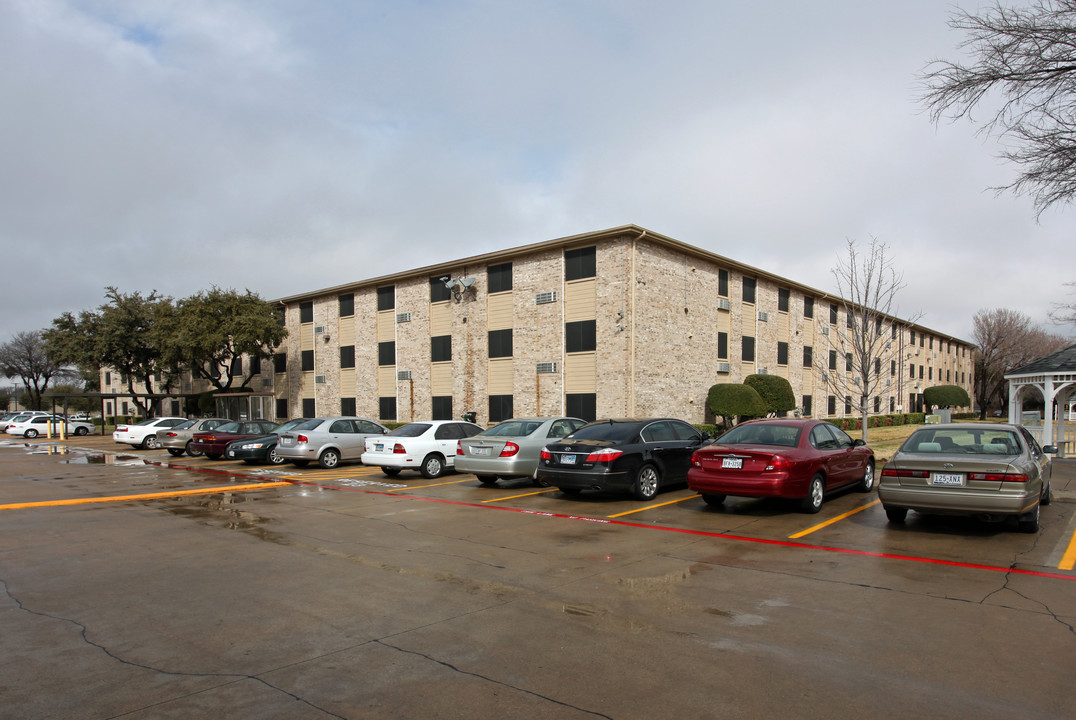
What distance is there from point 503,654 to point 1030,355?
73085 mm

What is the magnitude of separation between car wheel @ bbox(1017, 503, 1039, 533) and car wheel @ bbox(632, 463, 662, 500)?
5.35m

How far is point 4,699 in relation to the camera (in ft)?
12.5


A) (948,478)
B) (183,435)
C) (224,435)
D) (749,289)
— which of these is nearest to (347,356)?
(183,435)

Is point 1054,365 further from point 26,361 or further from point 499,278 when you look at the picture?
point 26,361

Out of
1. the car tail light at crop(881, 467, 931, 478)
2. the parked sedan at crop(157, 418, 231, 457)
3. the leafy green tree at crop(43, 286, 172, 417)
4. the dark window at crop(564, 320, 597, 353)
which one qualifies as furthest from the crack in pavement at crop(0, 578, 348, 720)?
the leafy green tree at crop(43, 286, 172, 417)

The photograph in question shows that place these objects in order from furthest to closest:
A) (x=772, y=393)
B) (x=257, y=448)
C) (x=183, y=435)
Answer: (x=772, y=393) → (x=183, y=435) → (x=257, y=448)

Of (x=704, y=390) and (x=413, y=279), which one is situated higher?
(x=413, y=279)

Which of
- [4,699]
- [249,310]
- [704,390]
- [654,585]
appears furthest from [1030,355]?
[4,699]

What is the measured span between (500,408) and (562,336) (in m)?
4.52

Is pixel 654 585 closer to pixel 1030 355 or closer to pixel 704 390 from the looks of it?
pixel 704 390

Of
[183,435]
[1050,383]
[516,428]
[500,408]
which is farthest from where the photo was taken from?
[500,408]

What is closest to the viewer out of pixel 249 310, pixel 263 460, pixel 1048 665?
pixel 1048 665

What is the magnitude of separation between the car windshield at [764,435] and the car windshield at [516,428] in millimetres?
4662

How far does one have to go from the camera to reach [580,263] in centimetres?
2503
